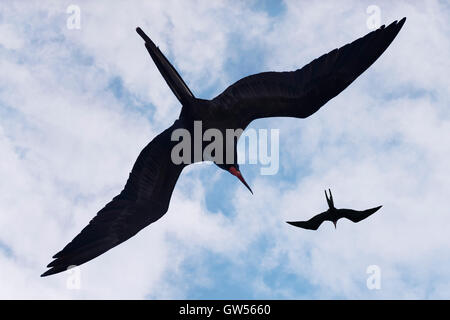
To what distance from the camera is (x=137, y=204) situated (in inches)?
500

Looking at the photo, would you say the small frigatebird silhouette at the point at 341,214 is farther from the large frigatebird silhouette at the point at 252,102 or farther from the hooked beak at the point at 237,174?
the large frigatebird silhouette at the point at 252,102

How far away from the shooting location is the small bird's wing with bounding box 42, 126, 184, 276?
12141 millimetres

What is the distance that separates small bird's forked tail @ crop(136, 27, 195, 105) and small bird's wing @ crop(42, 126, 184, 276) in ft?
3.12

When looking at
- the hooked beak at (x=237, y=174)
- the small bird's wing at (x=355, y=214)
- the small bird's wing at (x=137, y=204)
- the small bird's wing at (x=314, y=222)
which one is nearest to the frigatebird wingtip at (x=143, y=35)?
the small bird's wing at (x=137, y=204)

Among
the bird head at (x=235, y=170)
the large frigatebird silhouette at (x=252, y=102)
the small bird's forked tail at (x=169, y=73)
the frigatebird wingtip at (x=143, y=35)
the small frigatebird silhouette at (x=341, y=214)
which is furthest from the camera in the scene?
the small frigatebird silhouette at (x=341, y=214)

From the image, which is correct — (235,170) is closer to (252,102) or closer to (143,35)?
(252,102)

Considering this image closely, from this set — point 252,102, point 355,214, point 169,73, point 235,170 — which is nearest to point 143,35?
point 169,73

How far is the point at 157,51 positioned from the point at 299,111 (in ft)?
10.2

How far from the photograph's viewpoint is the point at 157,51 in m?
11.2

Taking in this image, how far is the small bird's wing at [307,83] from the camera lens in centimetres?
1219

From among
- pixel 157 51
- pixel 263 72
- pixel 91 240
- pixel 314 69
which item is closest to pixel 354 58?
pixel 314 69

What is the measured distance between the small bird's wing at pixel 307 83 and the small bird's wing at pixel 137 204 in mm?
1658
